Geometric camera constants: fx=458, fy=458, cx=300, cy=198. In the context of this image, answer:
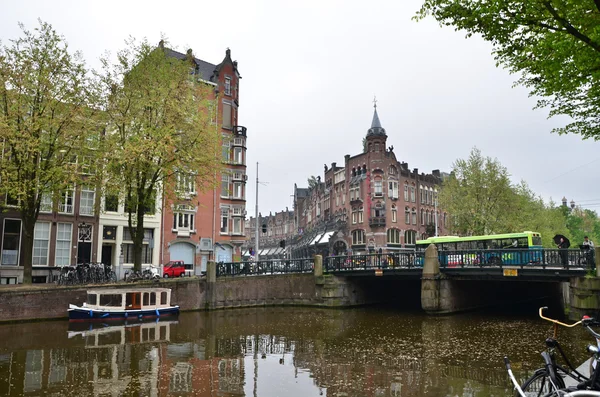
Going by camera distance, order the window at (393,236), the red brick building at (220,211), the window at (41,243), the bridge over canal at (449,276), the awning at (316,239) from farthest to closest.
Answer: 1. the awning at (316,239)
2. the window at (393,236)
3. the red brick building at (220,211)
4. the window at (41,243)
5. the bridge over canal at (449,276)

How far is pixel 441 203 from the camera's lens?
166ft

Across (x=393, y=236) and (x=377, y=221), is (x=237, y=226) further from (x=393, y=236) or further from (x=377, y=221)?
(x=393, y=236)

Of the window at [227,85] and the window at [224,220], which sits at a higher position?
the window at [227,85]

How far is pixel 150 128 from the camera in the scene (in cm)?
2692

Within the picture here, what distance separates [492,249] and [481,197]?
20.9 metres

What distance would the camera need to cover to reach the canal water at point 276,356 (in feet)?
39.6

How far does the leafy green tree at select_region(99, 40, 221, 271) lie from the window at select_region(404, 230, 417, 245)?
38.5 meters

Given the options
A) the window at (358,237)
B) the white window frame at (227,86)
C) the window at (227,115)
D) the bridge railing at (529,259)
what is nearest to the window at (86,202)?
the window at (227,115)

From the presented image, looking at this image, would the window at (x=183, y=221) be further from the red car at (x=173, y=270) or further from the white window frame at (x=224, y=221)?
the red car at (x=173, y=270)

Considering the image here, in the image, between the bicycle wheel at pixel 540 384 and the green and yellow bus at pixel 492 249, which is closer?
the bicycle wheel at pixel 540 384

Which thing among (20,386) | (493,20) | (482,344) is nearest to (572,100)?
(493,20)

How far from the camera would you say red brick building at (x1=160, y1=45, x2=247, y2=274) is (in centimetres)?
4144

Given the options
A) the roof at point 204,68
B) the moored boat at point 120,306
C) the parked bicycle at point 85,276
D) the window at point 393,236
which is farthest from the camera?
the window at point 393,236

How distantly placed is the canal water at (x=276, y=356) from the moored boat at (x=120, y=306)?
904 millimetres
